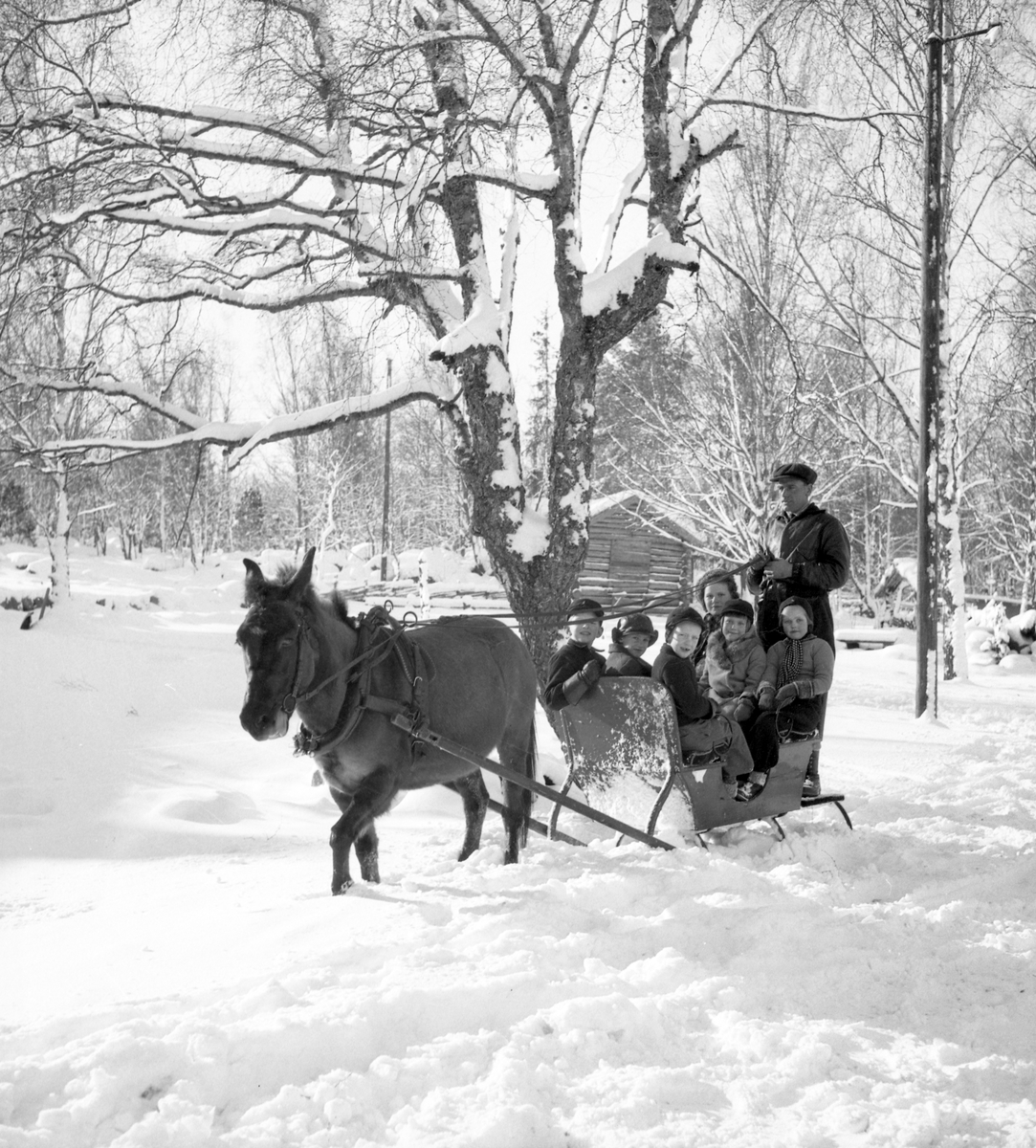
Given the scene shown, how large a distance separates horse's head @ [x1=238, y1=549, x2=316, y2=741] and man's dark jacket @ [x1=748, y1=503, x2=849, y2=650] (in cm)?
294

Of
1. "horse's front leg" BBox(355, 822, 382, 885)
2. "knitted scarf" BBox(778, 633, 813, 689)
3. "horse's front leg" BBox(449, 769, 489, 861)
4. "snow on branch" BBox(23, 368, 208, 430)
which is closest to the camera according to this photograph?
"horse's front leg" BBox(355, 822, 382, 885)

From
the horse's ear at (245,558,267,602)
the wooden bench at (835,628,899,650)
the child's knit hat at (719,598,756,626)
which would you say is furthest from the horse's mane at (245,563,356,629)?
the wooden bench at (835,628,899,650)

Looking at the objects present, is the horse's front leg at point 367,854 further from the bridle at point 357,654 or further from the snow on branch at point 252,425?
the snow on branch at point 252,425

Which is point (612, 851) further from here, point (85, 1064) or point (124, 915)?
point (85, 1064)

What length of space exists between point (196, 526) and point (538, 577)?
46.3 meters

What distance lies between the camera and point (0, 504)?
153ft

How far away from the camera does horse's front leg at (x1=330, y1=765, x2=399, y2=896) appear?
4355 millimetres

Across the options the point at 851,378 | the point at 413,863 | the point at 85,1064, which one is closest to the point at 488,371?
the point at 413,863

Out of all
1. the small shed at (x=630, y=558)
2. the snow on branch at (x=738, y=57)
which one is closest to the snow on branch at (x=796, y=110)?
the snow on branch at (x=738, y=57)

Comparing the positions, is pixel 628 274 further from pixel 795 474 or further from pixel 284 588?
pixel 284 588

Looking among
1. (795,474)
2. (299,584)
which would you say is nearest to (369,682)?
(299,584)

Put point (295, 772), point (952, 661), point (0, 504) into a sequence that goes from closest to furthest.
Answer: point (295, 772) < point (952, 661) < point (0, 504)

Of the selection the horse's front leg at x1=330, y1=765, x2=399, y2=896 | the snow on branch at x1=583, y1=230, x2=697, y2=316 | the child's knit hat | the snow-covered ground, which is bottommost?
the snow-covered ground

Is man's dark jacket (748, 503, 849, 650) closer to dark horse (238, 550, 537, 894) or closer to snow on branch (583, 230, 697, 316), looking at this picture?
dark horse (238, 550, 537, 894)
